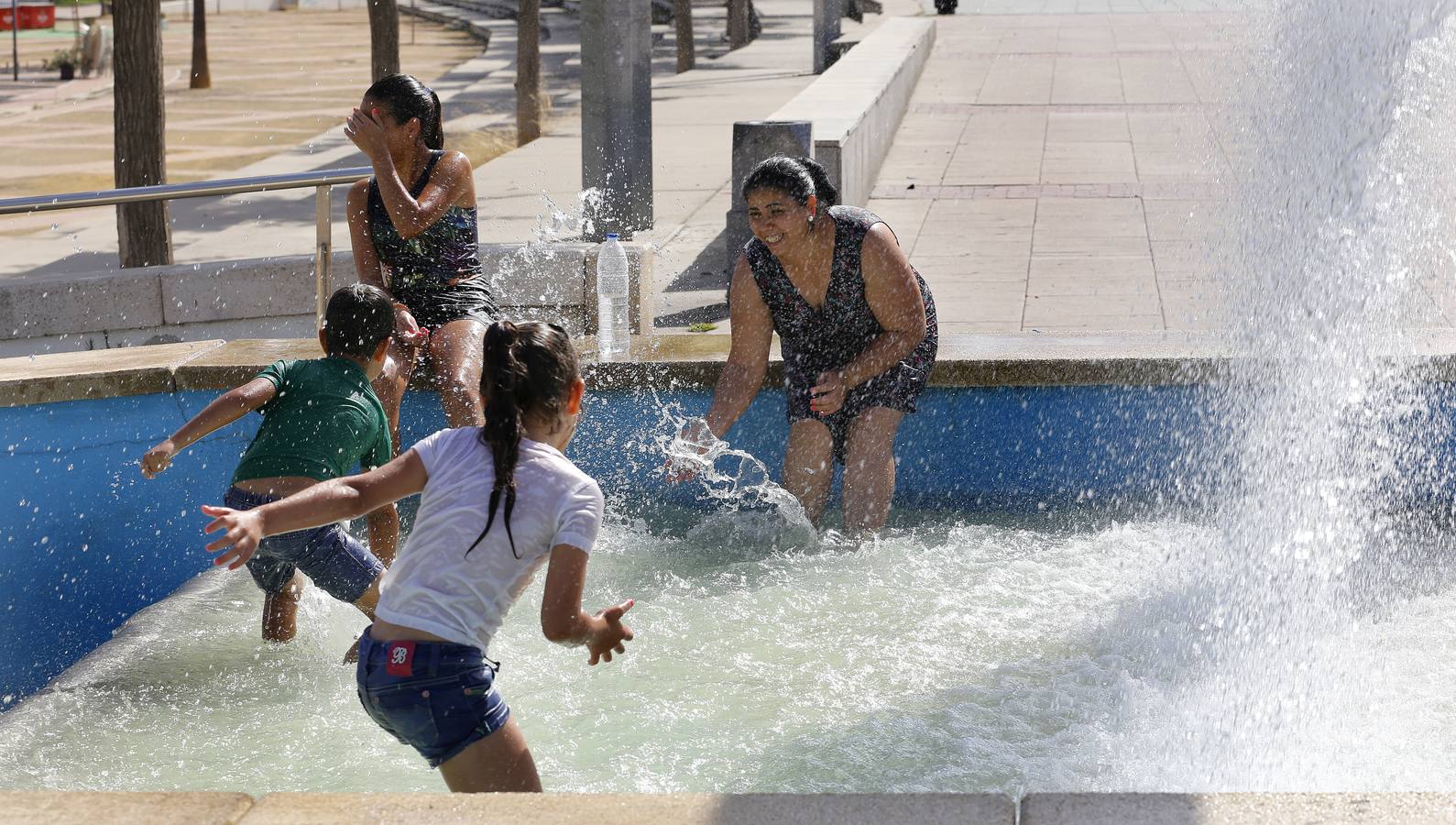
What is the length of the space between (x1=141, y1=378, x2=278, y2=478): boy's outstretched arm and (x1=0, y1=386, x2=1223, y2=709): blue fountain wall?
145 cm

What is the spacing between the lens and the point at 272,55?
33781mm

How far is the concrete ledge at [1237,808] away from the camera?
9.04ft

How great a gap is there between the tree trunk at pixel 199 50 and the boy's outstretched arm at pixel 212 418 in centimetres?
2293

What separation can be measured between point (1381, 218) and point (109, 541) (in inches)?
196

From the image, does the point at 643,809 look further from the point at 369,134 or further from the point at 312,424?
the point at 369,134

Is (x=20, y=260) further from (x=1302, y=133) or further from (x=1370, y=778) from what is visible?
(x=1370, y=778)

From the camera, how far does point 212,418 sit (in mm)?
4551

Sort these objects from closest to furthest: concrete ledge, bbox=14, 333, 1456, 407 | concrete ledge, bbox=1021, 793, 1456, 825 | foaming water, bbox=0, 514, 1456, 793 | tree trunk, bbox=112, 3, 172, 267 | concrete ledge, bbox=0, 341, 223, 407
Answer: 1. concrete ledge, bbox=1021, 793, 1456, 825
2. foaming water, bbox=0, 514, 1456, 793
3. concrete ledge, bbox=0, 341, 223, 407
4. concrete ledge, bbox=14, 333, 1456, 407
5. tree trunk, bbox=112, 3, 172, 267

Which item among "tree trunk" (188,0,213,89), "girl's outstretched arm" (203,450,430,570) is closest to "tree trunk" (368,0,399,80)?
"girl's outstretched arm" (203,450,430,570)

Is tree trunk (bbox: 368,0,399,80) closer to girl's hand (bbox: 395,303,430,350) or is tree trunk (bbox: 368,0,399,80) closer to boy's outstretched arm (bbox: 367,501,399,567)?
girl's hand (bbox: 395,303,430,350)

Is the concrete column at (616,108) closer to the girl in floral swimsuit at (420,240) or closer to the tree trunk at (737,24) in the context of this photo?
the girl in floral swimsuit at (420,240)

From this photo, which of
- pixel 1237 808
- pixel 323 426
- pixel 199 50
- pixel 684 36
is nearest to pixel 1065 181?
pixel 323 426

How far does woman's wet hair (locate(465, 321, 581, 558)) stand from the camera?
3355mm

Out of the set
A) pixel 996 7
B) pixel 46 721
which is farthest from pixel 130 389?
pixel 996 7
